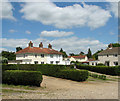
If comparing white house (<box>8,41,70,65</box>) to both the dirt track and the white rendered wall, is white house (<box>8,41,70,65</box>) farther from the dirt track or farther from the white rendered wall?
the dirt track

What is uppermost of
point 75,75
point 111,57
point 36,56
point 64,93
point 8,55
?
point 8,55

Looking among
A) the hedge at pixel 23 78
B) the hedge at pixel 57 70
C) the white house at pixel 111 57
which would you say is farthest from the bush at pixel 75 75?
the white house at pixel 111 57

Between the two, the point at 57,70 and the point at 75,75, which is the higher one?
the point at 57,70

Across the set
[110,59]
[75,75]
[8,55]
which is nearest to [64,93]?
[75,75]

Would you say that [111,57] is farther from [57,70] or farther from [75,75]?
[75,75]

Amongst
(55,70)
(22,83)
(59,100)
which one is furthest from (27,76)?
(55,70)

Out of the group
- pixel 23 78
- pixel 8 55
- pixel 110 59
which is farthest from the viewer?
pixel 8 55

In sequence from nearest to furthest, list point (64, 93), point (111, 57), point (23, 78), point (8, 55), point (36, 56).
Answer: point (64, 93)
point (23, 78)
point (36, 56)
point (111, 57)
point (8, 55)

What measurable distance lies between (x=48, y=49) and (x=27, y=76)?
35.1m

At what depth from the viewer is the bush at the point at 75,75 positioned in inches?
697

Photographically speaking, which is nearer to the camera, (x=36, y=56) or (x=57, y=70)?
(x=57, y=70)

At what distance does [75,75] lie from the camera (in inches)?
717

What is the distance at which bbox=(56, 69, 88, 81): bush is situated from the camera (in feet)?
58.1

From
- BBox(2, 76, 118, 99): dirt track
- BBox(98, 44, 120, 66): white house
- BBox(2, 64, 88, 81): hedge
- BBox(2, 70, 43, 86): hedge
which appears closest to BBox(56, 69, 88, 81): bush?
BBox(2, 64, 88, 81): hedge
